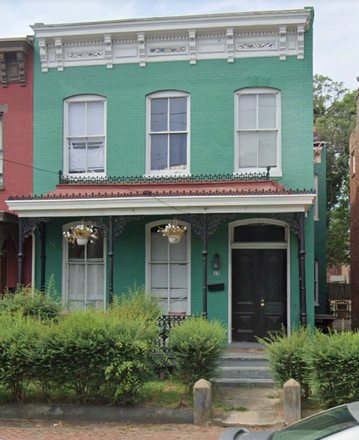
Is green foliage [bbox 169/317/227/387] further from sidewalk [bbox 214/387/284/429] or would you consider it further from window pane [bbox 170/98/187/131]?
window pane [bbox 170/98/187/131]

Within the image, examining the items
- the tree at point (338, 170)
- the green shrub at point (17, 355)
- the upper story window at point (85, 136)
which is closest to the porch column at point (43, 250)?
the upper story window at point (85, 136)

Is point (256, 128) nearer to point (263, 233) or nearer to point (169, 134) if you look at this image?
point (169, 134)

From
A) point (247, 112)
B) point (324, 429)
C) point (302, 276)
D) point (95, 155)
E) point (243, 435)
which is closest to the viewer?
point (324, 429)

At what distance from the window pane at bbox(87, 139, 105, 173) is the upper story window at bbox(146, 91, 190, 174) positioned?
120cm

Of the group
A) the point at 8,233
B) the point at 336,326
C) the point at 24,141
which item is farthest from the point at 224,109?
the point at 336,326

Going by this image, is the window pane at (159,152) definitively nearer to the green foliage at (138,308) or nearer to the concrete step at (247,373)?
the green foliage at (138,308)

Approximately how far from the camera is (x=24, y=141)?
1383cm

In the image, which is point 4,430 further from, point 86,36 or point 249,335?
point 86,36

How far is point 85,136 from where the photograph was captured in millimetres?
13609

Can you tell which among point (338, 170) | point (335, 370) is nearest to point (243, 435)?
point (335, 370)

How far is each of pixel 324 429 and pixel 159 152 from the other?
9.95 metres

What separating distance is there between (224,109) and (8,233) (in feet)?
19.4

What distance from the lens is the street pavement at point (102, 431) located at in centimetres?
780

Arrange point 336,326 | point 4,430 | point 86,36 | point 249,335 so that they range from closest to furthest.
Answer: point 4,430, point 249,335, point 86,36, point 336,326
